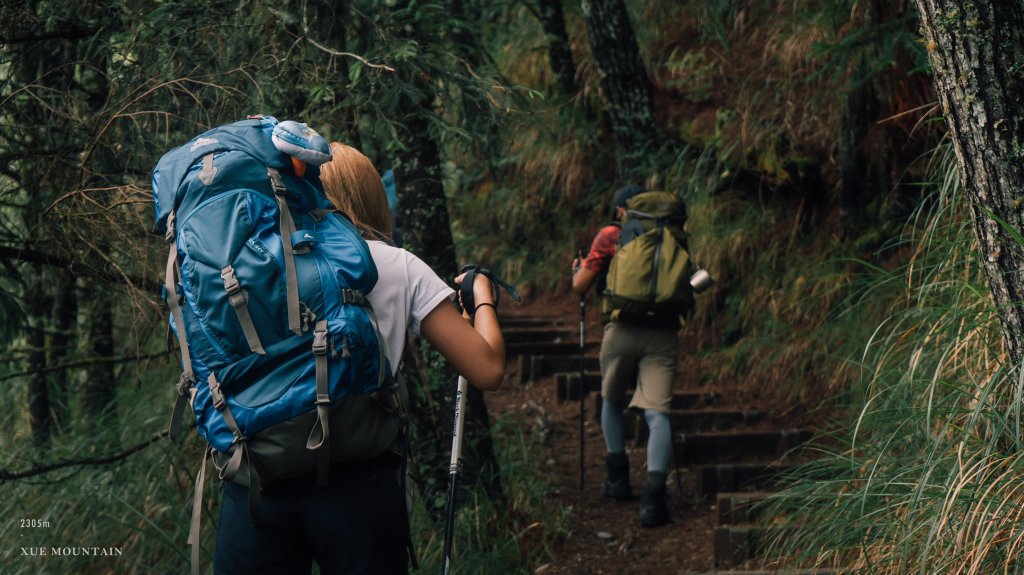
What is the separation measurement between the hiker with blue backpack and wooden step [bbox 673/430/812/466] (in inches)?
178

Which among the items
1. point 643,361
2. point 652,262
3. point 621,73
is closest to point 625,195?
point 652,262

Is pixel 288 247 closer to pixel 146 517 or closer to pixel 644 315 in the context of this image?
pixel 146 517

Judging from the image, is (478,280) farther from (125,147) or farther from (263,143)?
(125,147)

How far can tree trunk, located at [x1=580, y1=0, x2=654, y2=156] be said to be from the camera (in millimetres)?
9211

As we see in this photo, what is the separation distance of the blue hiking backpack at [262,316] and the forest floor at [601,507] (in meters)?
3.25

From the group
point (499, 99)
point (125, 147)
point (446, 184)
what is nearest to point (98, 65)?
point (125, 147)

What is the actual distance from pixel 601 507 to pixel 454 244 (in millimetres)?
2045

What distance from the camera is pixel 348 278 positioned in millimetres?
2480

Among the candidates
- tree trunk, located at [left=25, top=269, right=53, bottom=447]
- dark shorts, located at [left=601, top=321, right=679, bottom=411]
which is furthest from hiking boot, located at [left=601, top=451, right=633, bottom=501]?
tree trunk, located at [left=25, top=269, right=53, bottom=447]

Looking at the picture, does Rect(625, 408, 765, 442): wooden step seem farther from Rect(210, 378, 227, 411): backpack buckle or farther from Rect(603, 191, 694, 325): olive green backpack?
Rect(210, 378, 227, 411): backpack buckle

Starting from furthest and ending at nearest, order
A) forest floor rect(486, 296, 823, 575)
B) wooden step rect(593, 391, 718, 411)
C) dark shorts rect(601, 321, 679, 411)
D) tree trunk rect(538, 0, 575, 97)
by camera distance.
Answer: tree trunk rect(538, 0, 575, 97) → wooden step rect(593, 391, 718, 411) → dark shorts rect(601, 321, 679, 411) → forest floor rect(486, 296, 823, 575)

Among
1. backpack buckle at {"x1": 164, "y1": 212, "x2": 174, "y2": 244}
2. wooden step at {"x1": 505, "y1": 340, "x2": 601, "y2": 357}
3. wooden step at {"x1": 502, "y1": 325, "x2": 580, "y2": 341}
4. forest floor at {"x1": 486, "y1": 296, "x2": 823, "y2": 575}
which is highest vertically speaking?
backpack buckle at {"x1": 164, "y1": 212, "x2": 174, "y2": 244}

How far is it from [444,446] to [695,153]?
16.6 ft

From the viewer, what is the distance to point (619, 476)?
6.66 meters
